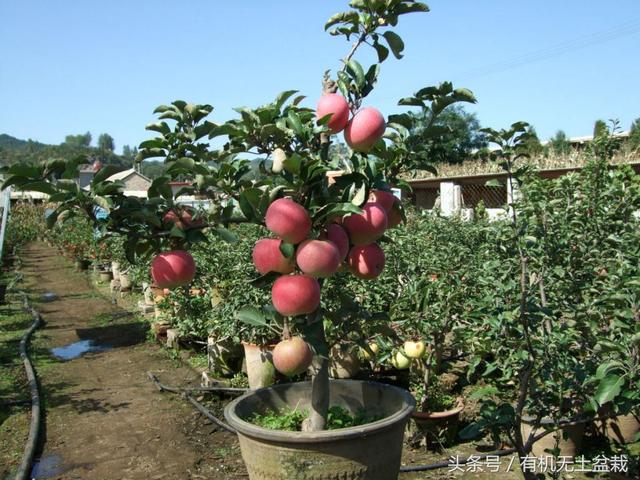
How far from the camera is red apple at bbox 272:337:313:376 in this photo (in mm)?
1940

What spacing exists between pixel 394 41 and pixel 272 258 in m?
0.81

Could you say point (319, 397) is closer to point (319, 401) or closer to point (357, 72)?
point (319, 401)

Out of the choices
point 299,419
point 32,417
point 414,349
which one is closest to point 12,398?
point 32,417

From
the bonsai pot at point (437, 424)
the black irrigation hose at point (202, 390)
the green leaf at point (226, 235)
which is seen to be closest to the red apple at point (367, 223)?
the green leaf at point (226, 235)

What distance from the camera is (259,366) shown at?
4574 mm

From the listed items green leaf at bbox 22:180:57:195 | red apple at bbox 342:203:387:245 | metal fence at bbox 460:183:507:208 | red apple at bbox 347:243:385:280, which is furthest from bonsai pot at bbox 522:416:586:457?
metal fence at bbox 460:183:507:208

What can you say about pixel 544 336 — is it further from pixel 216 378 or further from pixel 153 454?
pixel 216 378

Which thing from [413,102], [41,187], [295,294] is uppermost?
[413,102]

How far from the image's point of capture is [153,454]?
3.80 metres

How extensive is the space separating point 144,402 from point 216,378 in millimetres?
638

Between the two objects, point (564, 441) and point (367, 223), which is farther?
point (564, 441)

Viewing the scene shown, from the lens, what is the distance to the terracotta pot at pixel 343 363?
173 inches

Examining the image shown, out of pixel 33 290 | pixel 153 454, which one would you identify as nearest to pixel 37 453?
pixel 153 454

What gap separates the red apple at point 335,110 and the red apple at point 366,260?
1.26ft
